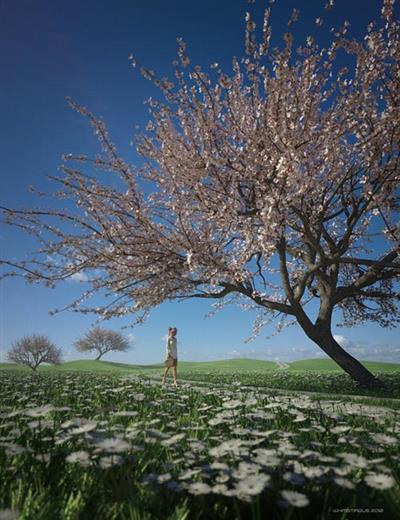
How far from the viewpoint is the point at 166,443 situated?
318cm

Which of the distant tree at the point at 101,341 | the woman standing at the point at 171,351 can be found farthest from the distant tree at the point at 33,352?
the woman standing at the point at 171,351

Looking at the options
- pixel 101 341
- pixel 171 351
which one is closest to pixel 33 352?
pixel 101 341

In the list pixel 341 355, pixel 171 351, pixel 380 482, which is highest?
pixel 171 351

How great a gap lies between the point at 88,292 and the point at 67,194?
376cm

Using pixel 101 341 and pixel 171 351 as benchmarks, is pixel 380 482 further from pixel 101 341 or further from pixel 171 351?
pixel 101 341

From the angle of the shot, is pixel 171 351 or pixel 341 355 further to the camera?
pixel 171 351

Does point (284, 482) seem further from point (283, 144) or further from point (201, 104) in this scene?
point (201, 104)

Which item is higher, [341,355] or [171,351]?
[171,351]

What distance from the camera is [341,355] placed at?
52.4 feet

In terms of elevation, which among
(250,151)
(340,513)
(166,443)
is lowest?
(340,513)

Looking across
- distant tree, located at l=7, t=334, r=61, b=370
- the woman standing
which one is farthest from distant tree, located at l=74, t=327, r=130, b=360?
the woman standing

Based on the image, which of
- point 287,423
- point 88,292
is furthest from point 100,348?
point 287,423

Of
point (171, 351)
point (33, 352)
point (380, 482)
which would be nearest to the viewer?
point (380, 482)

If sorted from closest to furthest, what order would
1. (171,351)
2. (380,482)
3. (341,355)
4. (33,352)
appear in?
(380,482) < (341,355) < (171,351) < (33,352)
